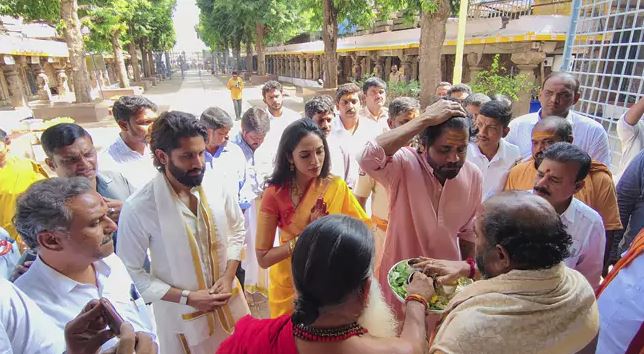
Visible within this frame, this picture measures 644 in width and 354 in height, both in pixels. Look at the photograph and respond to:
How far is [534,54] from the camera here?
8625 mm

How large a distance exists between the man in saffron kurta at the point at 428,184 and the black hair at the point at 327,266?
81 cm

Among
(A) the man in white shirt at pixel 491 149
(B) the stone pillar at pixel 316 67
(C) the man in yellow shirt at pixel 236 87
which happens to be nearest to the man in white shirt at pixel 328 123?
(A) the man in white shirt at pixel 491 149

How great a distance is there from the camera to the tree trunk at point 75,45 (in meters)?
10.9

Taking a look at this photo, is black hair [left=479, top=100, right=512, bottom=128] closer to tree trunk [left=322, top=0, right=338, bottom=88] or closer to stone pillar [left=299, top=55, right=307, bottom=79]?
tree trunk [left=322, top=0, right=338, bottom=88]

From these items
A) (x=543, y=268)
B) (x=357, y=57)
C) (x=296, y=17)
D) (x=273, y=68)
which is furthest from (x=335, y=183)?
(x=273, y=68)


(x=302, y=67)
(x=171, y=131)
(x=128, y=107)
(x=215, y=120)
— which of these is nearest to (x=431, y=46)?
(x=215, y=120)

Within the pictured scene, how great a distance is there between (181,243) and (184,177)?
1.15ft

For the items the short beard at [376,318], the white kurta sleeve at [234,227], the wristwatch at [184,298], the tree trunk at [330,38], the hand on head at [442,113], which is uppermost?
the tree trunk at [330,38]

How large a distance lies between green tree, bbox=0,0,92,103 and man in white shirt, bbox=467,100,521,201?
12023 mm

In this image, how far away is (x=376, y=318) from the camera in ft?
4.02

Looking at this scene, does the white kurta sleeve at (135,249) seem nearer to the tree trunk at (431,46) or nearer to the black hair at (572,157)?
the black hair at (572,157)

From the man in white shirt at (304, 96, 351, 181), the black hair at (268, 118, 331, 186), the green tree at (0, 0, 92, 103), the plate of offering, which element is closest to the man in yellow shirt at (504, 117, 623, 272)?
the plate of offering

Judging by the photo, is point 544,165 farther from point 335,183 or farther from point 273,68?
point 273,68

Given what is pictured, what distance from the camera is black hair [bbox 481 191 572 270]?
3.85 ft
